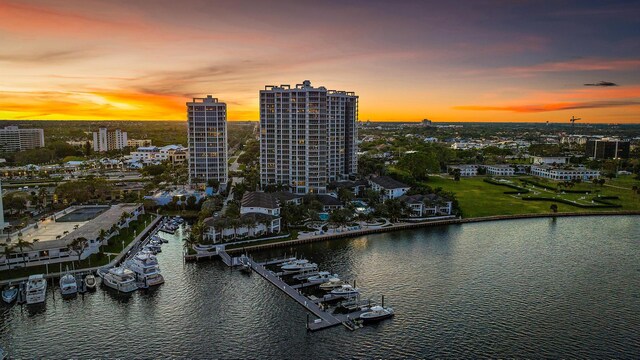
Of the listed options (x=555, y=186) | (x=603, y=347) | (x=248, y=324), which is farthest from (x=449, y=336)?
(x=555, y=186)

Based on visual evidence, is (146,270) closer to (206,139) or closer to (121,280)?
(121,280)

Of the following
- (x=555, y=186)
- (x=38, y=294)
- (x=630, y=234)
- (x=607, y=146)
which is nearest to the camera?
(x=38, y=294)

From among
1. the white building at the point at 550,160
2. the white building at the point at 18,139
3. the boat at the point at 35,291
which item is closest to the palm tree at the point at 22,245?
the boat at the point at 35,291

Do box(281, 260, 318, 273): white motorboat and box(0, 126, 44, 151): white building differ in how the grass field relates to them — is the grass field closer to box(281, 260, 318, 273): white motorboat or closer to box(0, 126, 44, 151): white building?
box(281, 260, 318, 273): white motorboat

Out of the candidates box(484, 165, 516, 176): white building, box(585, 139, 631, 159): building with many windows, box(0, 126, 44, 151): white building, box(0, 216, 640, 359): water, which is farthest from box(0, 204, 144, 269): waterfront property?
box(585, 139, 631, 159): building with many windows

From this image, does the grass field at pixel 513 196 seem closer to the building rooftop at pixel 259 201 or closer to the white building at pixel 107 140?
the building rooftop at pixel 259 201

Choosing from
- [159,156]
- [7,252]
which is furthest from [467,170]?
[7,252]

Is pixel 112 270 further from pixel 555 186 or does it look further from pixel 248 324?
pixel 555 186
